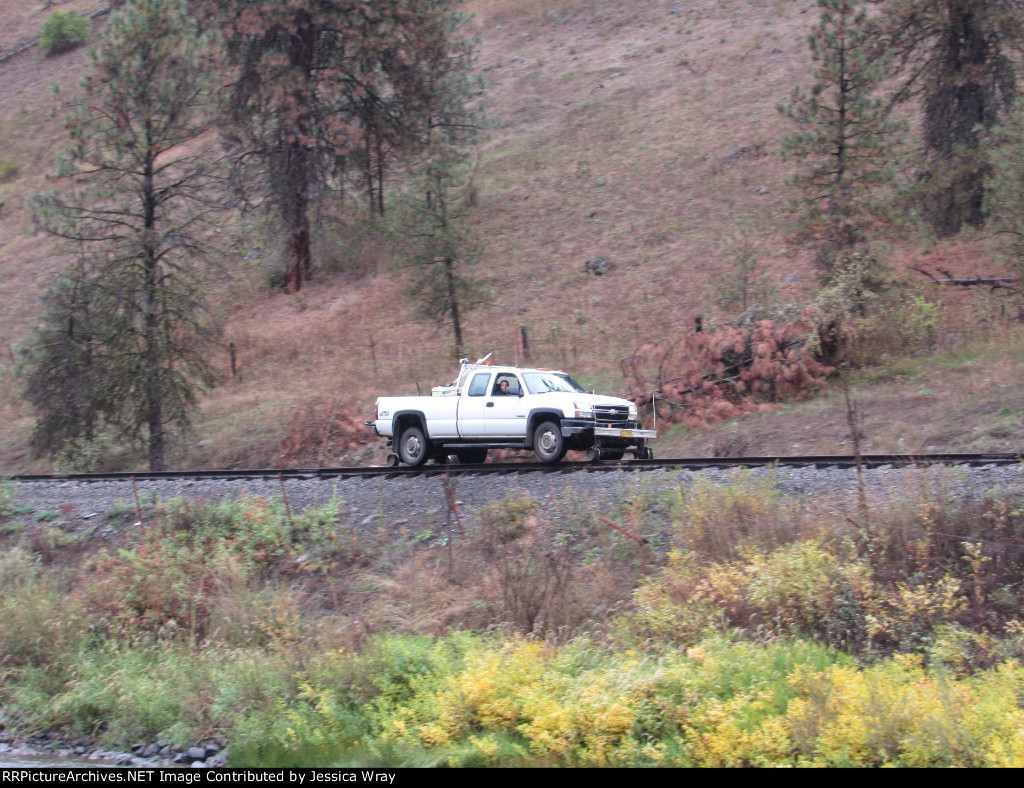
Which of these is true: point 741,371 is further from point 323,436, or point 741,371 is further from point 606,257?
point 606,257

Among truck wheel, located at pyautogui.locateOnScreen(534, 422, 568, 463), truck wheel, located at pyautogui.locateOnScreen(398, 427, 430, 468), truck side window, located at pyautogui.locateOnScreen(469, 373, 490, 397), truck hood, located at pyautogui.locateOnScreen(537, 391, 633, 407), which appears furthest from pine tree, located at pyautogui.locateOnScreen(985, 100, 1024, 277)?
truck wheel, located at pyautogui.locateOnScreen(398, 427, 430, 468)

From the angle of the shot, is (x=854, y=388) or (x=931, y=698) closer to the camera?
(x=931, y=698)

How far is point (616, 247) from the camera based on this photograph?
33125mm

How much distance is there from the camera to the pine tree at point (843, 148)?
2059 cm

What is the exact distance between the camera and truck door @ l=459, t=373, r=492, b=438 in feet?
50.0

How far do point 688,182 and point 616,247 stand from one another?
5374mm

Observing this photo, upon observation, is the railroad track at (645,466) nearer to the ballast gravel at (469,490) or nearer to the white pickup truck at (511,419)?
the ballast gravel at (469,490)

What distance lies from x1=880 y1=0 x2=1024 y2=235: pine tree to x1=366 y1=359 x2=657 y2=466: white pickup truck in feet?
52.4

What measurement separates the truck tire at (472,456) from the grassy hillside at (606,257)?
142 inches

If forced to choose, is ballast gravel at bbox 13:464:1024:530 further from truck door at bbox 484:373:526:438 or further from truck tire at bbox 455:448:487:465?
truck tire at bbox 455:448:487:465

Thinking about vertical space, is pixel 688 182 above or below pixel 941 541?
above
